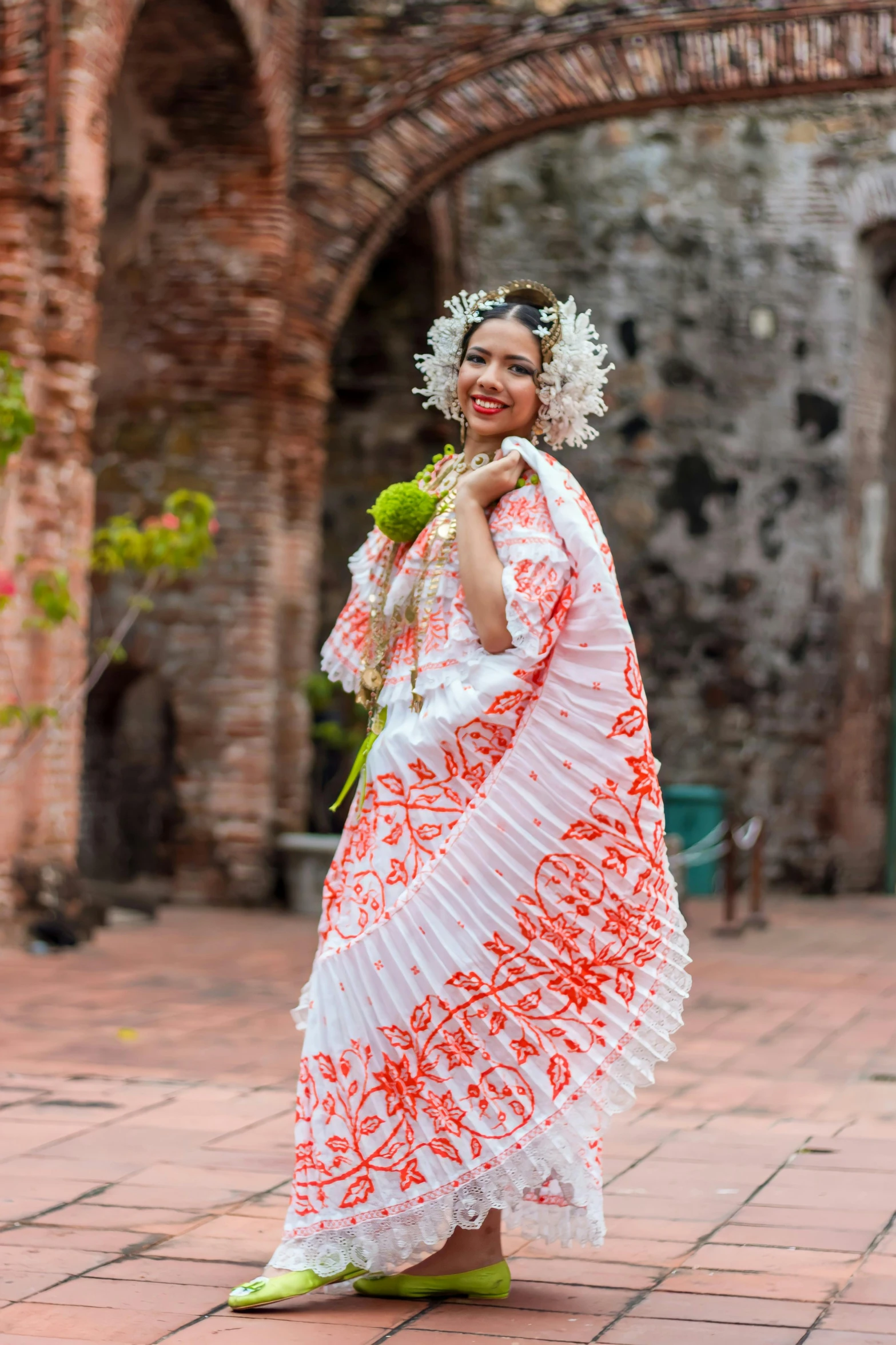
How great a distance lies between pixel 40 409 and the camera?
26.7ft

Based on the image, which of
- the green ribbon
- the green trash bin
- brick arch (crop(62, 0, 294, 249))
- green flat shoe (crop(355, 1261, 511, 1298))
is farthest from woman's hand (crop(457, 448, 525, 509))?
the green trash bin

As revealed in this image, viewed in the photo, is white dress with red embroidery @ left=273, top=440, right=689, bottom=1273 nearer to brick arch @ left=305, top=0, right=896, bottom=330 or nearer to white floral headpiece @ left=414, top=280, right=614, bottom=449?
white floral headpiece @ left=414, top=280, right=614, bottom=449

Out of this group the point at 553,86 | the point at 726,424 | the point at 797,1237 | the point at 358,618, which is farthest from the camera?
the point at 726,424

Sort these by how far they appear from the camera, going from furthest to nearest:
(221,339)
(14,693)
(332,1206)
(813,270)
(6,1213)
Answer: (813,270) → (221,339) → (14,693) → (6,1213) → (332,1206)

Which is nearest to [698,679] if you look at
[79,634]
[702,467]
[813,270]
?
[702,467]

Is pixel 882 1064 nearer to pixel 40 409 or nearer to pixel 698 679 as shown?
pixel 40 409

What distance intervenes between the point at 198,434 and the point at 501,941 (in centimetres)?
753

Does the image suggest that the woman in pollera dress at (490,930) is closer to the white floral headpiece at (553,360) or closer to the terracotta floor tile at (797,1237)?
the white floral headpiece at (553,360)

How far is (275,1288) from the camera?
3150mm

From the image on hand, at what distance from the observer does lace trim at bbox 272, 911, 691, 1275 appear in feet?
10.3

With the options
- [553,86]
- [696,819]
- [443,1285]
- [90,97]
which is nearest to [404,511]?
[443,1285]

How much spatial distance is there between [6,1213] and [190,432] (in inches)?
277

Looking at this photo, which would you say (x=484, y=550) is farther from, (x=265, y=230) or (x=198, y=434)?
(x=198, y=434)

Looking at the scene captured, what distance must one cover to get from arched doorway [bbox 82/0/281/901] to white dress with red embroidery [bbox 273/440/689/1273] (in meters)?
7.10
